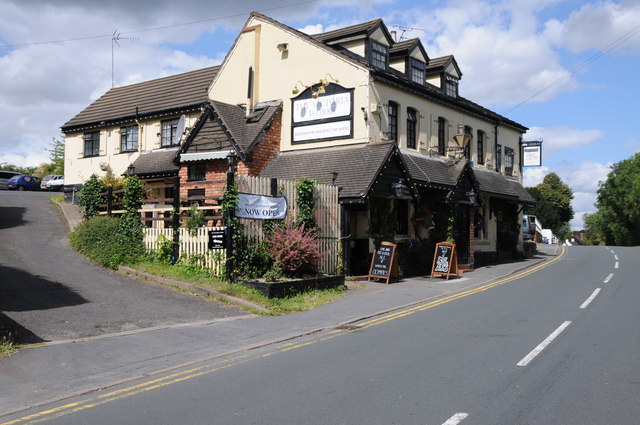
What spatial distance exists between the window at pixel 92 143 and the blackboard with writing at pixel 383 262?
63.5 feet

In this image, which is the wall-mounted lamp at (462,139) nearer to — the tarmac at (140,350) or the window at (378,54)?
the window at (378,54)

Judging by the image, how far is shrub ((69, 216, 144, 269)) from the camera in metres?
15.3

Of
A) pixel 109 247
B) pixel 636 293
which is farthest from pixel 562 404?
pixel 109 247

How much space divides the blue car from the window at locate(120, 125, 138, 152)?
Answer: 19.4 m

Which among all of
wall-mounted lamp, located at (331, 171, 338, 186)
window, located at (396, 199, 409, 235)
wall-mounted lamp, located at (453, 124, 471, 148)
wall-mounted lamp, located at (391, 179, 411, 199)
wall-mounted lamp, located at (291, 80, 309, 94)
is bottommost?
window, located at (396, 199, 409, 235)

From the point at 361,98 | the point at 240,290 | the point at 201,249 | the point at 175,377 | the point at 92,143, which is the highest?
the point at 361,98

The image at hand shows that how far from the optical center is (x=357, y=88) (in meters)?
19.8

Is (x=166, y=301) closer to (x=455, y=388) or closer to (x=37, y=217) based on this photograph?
(x=455, y=388)

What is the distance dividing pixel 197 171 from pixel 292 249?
26.7ft

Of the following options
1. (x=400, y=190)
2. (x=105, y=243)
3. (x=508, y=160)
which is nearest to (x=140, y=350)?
(x=105, y=243)

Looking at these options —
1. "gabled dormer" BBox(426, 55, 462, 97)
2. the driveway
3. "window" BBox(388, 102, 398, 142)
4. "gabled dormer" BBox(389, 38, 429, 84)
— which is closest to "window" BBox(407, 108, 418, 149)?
"window" BBox(388, 102, 398, 142)

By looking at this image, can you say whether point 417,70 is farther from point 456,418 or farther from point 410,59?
point 456,418

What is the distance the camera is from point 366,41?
21.3 meters

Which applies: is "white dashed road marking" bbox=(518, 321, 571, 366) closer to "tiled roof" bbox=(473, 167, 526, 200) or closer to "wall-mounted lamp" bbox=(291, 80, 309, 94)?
"wall-mounted lamp" bbox=(291, 80, 309, 94)
